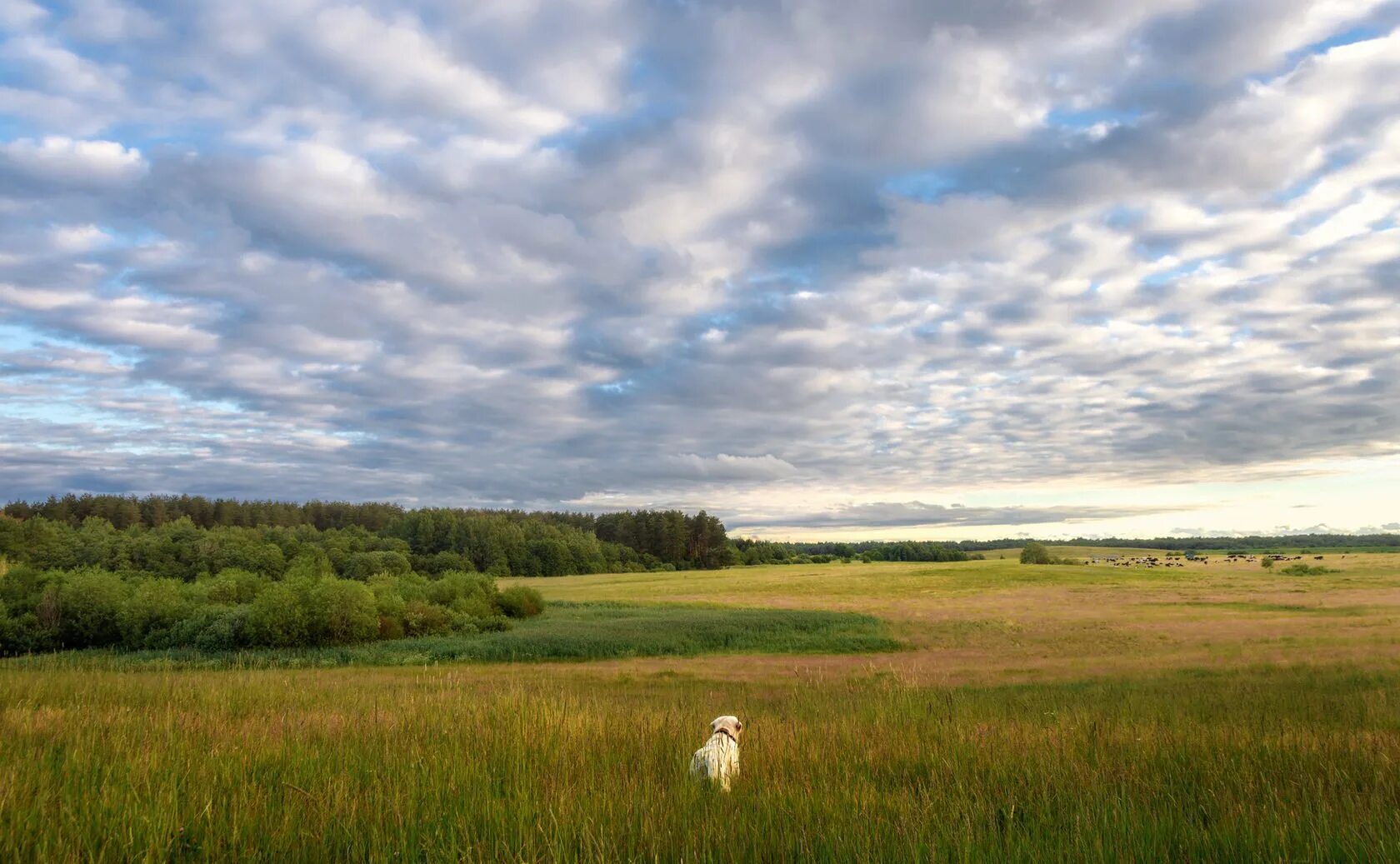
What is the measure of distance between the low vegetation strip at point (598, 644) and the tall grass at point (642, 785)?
23.0 metres

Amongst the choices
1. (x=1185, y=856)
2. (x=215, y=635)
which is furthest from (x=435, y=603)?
(x=1185, y=856)

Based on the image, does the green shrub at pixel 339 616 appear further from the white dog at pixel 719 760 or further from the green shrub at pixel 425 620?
the white dog at pixel 719 760

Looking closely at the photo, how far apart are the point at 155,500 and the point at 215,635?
107050 millimetres

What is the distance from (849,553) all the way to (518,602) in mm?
113467

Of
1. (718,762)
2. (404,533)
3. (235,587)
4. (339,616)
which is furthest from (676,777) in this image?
(404,533)

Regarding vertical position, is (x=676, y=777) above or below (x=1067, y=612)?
above

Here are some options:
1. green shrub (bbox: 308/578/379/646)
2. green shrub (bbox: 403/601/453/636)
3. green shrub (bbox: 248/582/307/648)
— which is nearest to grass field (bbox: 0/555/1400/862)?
green shrub (bbox: 248/582/307/648)

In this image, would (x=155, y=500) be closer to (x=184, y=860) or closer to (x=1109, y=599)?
(x=1109, y=599)

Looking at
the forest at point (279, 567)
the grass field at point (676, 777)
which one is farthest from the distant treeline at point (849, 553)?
the grass field at point (676, 777)

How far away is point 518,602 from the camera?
56.8 meters

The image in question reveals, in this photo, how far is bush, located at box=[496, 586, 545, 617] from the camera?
56312mm

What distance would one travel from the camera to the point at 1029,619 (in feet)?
137

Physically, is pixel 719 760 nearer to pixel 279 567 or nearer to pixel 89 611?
pixel 89 611

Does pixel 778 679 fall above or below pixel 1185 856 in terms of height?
below
